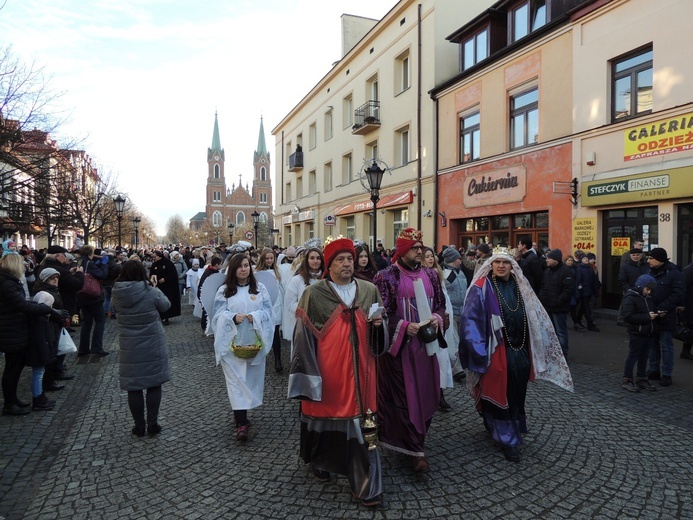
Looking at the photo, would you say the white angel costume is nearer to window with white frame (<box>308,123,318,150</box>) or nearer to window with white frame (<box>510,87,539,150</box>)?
window with white frame (<box>510,87,539,150</box>)

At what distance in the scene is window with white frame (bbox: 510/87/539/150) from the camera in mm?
14258

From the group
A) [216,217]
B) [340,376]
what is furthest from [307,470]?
[216,217]

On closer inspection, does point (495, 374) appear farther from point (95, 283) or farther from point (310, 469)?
point (95, 283)

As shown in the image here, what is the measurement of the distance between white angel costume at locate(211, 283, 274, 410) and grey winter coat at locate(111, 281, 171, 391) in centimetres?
61

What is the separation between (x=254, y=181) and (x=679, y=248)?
120060mm

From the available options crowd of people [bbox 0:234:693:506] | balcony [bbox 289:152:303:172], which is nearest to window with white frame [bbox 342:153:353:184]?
balcony [bbox 289:152:303:172]

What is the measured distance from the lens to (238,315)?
4.54 m

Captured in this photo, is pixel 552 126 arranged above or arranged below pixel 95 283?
above

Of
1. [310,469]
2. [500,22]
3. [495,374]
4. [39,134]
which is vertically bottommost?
[310,469]

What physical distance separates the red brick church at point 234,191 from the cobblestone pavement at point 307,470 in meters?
114

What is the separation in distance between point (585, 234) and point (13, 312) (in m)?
12.4

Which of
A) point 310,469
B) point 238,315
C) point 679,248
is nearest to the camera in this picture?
point 310,469

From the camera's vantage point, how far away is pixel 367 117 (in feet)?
75.4

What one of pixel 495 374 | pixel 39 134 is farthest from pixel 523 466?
pixel 39 134
